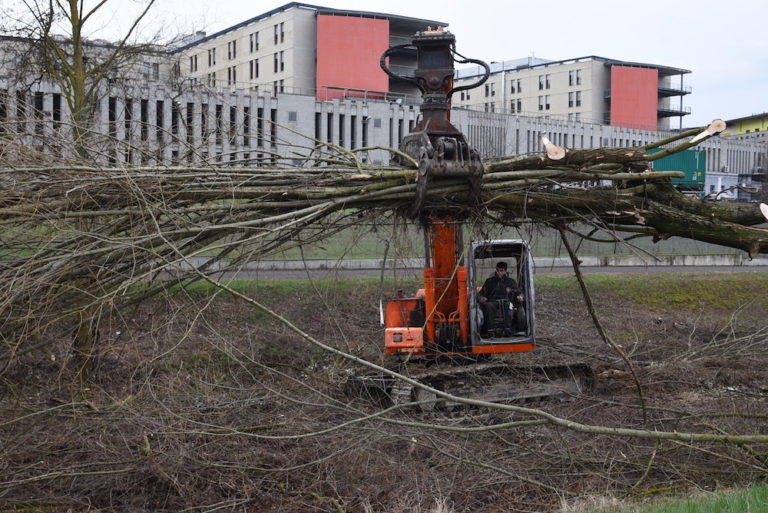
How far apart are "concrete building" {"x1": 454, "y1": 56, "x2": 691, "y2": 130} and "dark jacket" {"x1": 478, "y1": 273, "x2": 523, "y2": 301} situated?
53.1m

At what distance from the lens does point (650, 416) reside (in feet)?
29.9

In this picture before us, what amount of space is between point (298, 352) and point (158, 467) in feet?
24.8

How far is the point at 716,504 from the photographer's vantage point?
5535 millimetres

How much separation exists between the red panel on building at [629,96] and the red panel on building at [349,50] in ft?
72.1

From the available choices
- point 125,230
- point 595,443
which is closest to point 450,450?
point 595,443

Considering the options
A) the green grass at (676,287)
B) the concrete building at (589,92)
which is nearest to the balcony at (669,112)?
the concrete building at (589,92)

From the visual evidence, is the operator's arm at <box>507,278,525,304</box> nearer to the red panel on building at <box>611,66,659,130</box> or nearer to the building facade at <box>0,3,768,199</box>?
the building facade at <box>0,3,768,199</box>

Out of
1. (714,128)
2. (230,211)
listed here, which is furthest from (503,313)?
(230,211)

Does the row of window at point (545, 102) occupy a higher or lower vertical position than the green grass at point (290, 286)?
higher

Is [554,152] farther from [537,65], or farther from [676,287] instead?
[537,65]

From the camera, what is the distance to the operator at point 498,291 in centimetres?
1033

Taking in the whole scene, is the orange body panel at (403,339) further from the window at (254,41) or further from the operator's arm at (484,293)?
the window at (254,41)

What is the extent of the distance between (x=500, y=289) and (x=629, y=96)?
192 feet

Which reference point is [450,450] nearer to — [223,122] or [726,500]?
[726,500]
